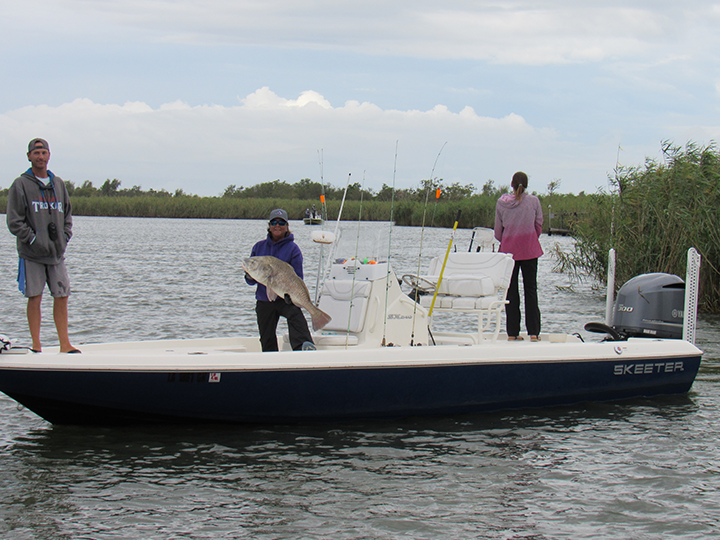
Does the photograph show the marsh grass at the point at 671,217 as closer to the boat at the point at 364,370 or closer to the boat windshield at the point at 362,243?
the boat at the point at 364,370

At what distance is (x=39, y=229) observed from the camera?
5488 millimetres

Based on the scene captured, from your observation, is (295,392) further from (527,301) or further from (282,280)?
(527,301)

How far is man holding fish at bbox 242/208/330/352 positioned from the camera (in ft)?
19.5

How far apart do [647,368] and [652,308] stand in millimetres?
846

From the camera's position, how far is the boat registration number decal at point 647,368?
700 cm

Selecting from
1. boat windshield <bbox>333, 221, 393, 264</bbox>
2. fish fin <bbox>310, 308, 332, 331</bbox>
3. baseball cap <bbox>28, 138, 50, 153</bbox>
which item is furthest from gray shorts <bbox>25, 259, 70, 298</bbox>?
boat windshield <bbox>333, 221, 393, 264</bbox>

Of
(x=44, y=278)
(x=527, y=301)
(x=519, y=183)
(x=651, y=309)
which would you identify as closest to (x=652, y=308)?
(x=651, y=309)

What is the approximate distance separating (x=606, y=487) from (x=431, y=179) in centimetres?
269

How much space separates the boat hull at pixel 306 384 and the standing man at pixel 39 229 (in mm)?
409

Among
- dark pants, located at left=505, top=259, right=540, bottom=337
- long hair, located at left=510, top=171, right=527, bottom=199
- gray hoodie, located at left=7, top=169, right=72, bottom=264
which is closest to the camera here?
gray hoodie, located at left=7, top=169, right=72, bottom=264

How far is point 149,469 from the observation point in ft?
17.0

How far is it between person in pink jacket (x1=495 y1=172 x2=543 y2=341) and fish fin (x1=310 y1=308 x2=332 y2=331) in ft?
7.07

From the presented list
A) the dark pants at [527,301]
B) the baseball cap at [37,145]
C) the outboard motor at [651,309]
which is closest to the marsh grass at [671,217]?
the outboard motor at [651,309]

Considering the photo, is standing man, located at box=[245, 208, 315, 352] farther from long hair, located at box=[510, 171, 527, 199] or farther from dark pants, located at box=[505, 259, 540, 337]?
long hair, located at box=[510, 171, 527, 199]
